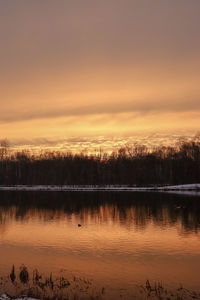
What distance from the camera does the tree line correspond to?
484 feet

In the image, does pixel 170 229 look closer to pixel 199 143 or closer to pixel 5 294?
pixel 5 294

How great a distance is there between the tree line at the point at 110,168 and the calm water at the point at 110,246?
8844 cm

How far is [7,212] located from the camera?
6225 cm

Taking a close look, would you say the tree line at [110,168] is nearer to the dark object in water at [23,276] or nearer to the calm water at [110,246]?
the calm water at [110,246]

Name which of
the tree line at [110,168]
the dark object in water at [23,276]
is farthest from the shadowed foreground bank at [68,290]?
the tree line at [110,168]

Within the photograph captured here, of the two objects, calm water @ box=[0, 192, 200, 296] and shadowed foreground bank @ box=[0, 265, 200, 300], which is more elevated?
shadowed foreground bank @ box=[0, 265, 200, 300]

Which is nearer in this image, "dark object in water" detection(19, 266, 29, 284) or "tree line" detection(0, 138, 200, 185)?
"dark object in water" detection(19, 266, 29, 284)

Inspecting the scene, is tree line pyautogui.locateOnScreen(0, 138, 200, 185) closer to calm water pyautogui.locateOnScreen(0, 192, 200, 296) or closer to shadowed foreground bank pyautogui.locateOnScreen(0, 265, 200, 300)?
calm water pyautogui.locateOnScreen(0, 192, 200, 296)

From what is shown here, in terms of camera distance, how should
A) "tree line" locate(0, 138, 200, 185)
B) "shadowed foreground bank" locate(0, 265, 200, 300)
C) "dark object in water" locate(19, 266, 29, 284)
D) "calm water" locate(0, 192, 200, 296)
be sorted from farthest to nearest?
"tree line" locate(0, 138, 200, 185) → "calm water" locate(0, 192, 200, 296) → "dark object in water" locate(19, 266, 29, 284) → "shadowed foreground bank" locate(0, 265, 200, 300)

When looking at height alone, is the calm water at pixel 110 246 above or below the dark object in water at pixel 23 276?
below

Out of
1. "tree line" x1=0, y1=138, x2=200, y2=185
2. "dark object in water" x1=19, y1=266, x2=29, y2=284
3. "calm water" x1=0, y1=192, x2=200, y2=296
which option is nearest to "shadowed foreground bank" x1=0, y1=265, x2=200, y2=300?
"dark object in water" x1=19, y1=266, x2=29, y2=284

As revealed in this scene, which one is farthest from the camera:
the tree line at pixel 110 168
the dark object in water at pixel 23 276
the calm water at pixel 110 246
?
the tree line at pixel 110 168

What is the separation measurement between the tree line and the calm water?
88.4 metres

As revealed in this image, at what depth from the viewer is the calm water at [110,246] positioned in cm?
2381
